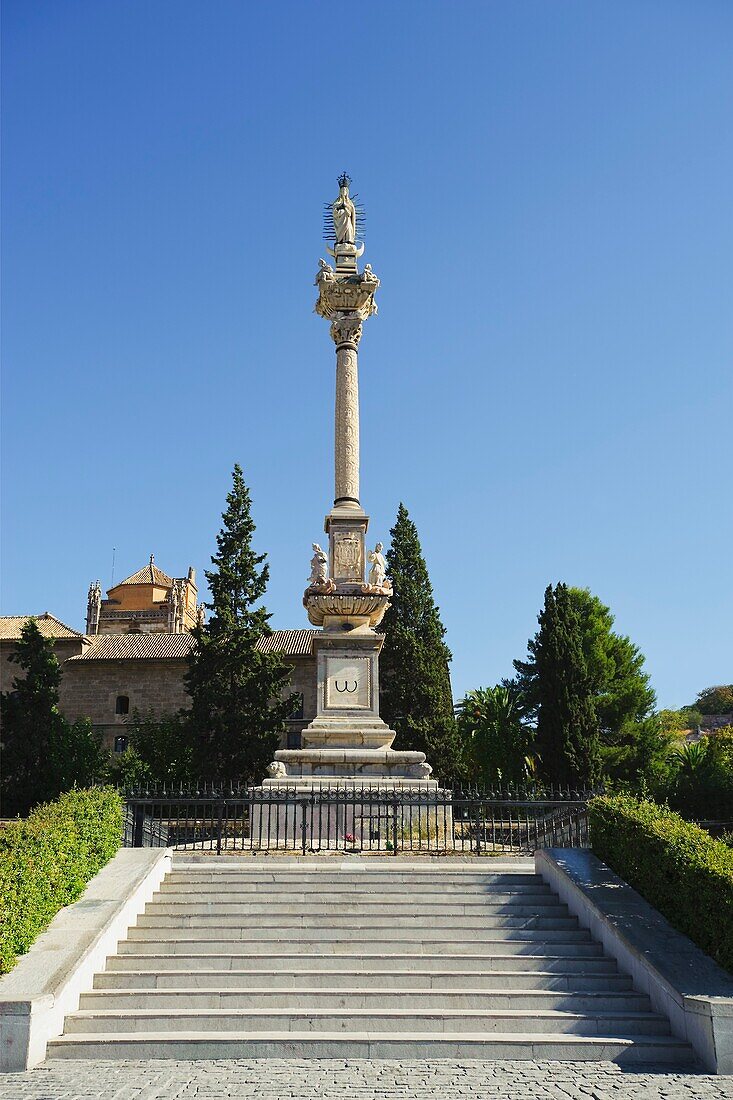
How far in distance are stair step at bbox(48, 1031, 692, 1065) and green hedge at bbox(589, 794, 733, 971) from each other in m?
1.44

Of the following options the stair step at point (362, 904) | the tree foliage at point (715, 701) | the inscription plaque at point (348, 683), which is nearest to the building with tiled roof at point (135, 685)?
the inscription plaque at point (348, 683)

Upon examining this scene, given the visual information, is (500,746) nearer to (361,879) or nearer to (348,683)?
(348,683)

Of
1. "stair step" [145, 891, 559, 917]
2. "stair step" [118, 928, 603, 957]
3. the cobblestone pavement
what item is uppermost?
"stair step" [145, 891, 559, 917]

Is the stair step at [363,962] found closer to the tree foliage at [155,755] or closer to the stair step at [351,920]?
the stair step at [351,920]

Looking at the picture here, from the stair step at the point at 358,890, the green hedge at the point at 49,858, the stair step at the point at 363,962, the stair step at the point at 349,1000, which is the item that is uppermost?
the green hedge at the point at 49,858

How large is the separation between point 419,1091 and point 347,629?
543 inches

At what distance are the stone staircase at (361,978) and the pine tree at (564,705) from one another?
21.2 metres

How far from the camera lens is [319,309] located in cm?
2384

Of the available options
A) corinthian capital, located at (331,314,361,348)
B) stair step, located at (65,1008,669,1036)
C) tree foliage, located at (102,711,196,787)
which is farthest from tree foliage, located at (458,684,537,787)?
→ stair step, located at (65,1008,669,1036)

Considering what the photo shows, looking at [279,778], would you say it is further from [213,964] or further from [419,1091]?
[419,1091]

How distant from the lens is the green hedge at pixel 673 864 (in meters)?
9.41

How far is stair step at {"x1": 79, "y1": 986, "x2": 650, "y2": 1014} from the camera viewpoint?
9.23 m

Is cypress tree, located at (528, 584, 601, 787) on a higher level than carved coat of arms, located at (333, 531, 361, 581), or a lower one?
lower

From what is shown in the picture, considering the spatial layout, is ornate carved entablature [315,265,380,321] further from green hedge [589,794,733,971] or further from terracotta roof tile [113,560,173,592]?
terracotta roof tile [113,560,173,592]
